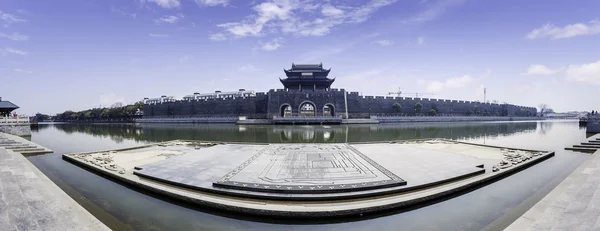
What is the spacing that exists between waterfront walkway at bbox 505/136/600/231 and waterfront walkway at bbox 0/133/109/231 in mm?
5176

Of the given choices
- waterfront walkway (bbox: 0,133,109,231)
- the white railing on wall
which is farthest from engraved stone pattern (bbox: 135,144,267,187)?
the white railing on wall

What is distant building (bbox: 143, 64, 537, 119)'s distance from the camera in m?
37.7

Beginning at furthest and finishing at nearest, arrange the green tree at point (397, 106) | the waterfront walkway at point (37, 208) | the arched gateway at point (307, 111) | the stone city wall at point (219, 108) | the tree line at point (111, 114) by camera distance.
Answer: the tree line at point (111, 114) → the green tree at point (397, 106) → the stone city wall at point (219, 108) → the arched gateway at point (307, 111) → the waterfront walkway at point (37, 208)

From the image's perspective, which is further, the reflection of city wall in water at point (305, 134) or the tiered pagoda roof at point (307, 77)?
the tiered pagoda roof at point (307, 77)

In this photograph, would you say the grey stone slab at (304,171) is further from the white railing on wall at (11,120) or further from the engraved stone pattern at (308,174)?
the white railing on wall at (11,120)

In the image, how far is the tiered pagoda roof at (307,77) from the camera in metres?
41.2

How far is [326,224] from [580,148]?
11954 millimetres

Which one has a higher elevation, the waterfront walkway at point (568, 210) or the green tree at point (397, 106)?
the green tree at point (397, 106)

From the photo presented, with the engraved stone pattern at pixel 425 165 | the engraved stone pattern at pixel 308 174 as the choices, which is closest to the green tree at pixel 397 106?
the engraved stone pattern at pixel 425 165

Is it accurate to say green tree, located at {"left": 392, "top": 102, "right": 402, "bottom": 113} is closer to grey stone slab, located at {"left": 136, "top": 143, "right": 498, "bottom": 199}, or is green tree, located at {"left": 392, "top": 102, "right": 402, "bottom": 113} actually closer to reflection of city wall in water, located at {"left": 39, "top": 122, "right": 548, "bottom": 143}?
reflection of city wall in water, located at {"left": 39, "top": 122, "right": 548, "bottom": 143}

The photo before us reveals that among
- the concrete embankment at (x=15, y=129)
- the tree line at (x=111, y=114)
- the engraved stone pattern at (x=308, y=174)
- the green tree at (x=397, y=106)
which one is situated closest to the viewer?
the engraved stone pattern at (x=308, y=174)

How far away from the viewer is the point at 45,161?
8945 millimetres

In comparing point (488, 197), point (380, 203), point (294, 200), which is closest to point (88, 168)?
point (294, 200)

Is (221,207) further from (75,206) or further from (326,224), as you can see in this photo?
(75,206)
